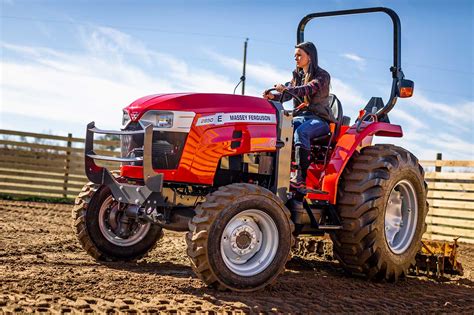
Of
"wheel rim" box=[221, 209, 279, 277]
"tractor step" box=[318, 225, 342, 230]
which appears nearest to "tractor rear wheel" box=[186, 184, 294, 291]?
"wheel rim" box=[221, 209, 279, 277]

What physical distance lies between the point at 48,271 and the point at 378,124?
346cm

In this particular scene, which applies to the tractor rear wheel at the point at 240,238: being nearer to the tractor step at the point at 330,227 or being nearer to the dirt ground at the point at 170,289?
the dirt ground at the point at 170,289

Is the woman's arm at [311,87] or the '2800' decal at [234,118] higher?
the woman's arm at [311,87]

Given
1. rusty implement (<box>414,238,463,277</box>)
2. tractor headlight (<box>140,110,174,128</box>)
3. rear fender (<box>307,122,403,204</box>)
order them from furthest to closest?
rusty implement (<box>414,238,463,277</box>), rear fender (<box>307,122,403,204</box>), tractor headlight (<box>140,110,174,128</box>)

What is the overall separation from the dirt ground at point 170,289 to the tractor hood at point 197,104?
142 cm

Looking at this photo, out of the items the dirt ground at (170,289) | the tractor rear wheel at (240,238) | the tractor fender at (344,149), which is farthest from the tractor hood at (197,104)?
the dirt ground at (170,289)

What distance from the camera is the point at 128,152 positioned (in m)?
5.74

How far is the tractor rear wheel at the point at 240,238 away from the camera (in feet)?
16.3

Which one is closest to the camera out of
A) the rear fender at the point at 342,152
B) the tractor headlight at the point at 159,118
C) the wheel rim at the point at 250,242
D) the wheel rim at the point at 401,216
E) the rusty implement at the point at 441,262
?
the wheel rim at the point at 250,242

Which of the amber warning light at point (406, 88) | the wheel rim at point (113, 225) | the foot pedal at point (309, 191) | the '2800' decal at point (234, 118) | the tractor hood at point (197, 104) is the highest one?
the amber warning light at point (406, 88)

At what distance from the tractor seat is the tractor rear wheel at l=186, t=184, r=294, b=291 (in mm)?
1321

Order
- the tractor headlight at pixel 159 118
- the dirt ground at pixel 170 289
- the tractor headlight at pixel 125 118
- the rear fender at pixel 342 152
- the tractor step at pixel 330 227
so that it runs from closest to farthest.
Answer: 1. the dirt ground at pixel 170 289
2. the tractor headlight at pixel 159 118
3. the tractor headlight at pixel 125 118
4. the tractor step at pixel 330 227
5. the rear fender at pixel 342 152

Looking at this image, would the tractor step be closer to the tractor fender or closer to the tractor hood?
the tractor fender

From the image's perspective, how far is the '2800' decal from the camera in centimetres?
545
